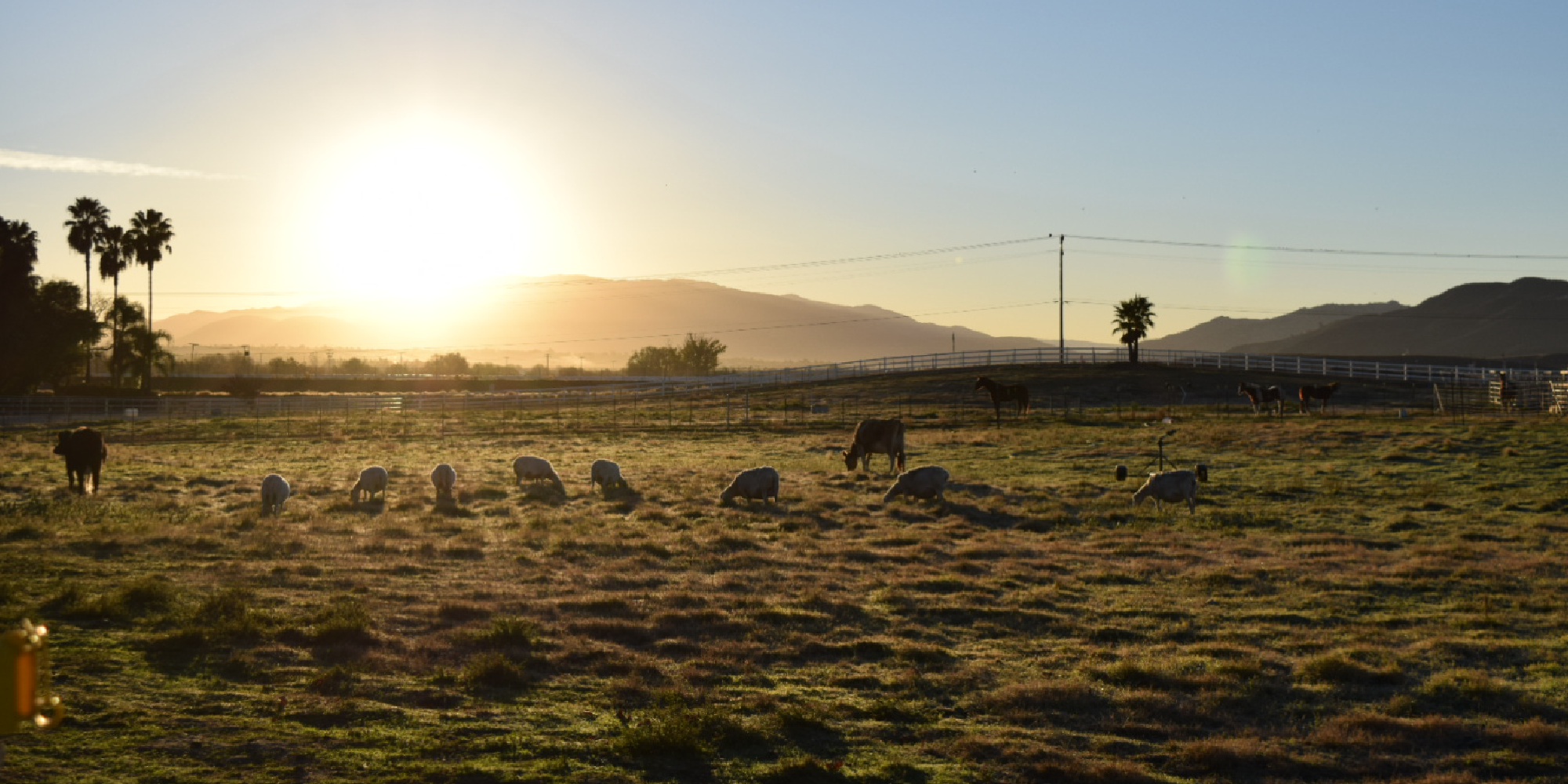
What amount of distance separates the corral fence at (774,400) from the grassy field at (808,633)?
31.7 m

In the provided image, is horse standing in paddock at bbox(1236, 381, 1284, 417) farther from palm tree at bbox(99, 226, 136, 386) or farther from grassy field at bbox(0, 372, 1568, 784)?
palm tree at bbox(99, 226, 136, 386)

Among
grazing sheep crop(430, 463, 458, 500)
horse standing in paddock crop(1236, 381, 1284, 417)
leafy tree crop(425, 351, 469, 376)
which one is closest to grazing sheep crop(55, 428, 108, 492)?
grazing sheep crop(430, 463, 458, 500)

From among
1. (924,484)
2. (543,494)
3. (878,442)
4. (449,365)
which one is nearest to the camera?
(924,484)

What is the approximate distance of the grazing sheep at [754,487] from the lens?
2664cm

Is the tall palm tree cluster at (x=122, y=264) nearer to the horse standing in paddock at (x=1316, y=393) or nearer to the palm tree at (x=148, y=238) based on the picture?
the palm tree at (x=148, y=238)

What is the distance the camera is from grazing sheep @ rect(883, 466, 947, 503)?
26516 millimetres

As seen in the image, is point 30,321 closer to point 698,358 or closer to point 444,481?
point 444,481

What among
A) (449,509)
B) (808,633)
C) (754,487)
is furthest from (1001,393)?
(808,633)

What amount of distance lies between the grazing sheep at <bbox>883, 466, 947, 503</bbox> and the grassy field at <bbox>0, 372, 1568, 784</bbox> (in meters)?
0.57

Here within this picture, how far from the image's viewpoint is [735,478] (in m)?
27.3

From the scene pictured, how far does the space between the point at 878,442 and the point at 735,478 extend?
7.59 meters

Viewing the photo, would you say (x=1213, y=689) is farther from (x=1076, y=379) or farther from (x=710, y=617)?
(x=1076, y=379)

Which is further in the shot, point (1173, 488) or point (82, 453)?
point (82, 453)

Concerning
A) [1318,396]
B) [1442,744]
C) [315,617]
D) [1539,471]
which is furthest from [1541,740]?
[1318,396]
